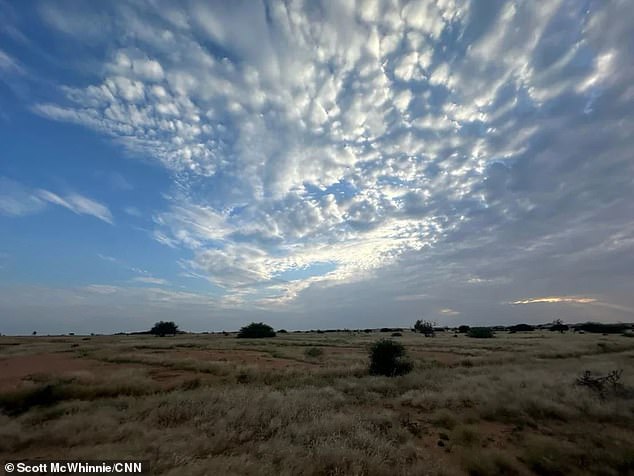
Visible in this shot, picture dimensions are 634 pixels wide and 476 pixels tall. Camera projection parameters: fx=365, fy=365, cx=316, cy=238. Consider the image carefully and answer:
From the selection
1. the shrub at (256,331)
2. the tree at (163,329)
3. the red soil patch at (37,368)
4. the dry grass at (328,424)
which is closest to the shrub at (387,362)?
the dry grass at (328,424)

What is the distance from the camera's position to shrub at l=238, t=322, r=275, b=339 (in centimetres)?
6738

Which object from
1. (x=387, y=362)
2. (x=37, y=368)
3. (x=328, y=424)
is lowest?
(x=328, y=424)

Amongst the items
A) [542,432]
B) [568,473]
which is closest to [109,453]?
[568,473]

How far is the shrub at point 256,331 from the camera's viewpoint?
67375 mm

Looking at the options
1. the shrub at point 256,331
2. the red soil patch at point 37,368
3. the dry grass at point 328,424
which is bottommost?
the dry grass at point 328,424

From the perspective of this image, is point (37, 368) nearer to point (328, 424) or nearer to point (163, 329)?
point (328, 424)

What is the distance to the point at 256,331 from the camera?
6812 centimetres

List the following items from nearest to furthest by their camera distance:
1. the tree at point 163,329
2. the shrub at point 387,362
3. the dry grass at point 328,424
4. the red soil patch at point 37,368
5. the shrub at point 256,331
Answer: the dry grass at point 328,424 < the red soil patch at point 37,368 < the shrub at point 387,362 < the shrub at point 256,331 < the tree at point 163,329

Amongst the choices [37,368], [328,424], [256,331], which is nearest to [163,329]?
[256,331]

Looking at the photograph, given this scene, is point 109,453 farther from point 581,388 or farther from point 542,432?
point 581,388

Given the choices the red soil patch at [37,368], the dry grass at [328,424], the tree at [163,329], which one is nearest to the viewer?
the dry grass at [328,424]

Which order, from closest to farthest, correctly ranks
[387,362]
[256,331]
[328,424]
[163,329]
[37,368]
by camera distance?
Answer: [328,424] → [37,368] → [387,362] → [256,331] → [163,329]

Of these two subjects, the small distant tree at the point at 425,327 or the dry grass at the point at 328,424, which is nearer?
the dry grass at the point at 328,424

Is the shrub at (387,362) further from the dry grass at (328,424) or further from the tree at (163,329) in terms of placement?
the tree at (163,329)
